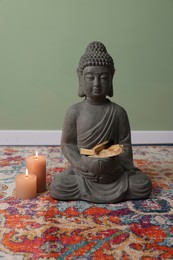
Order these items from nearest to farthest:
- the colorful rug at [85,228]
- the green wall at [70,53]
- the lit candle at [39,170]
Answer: the colorful rug at [85,228]
the lit candle at [39,170]
the green wall at [70,53]

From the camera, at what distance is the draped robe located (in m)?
1.60

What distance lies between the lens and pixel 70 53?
284 cm

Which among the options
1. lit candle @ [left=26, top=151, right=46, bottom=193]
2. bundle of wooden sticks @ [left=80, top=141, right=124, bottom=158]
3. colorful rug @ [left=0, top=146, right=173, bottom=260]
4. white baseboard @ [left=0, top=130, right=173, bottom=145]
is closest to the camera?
colorful rug @ [left=0, top=146, right=173, bottom=260]

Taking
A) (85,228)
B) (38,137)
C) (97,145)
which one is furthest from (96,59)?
Answer: (38,137)

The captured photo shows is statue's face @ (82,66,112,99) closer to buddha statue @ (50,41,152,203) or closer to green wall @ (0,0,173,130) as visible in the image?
buddha statue @ (50,41,152,203)

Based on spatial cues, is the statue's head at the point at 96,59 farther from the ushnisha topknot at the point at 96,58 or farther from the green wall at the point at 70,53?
the green wall at the point at 70,53

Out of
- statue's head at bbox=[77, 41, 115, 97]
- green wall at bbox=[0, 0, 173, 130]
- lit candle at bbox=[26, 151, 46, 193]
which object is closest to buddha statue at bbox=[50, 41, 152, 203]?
statue's head at bbox=[77, 41, 115, 97]

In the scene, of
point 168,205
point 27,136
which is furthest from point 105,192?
point 27,136

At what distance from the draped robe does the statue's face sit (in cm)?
9

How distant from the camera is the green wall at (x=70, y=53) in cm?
278

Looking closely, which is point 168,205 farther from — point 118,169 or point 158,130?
point 158,130

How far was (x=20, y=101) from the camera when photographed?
2.89 m

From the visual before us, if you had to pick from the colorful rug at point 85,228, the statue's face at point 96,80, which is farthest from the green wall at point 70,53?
the statue's face at point 96,80

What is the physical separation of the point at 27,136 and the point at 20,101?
0.31 metres
